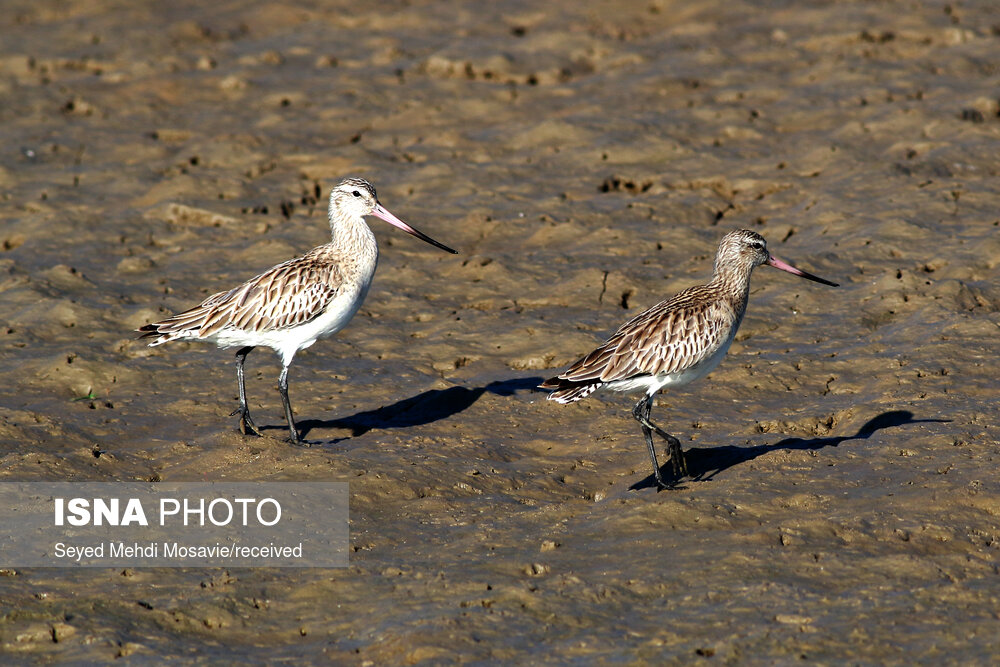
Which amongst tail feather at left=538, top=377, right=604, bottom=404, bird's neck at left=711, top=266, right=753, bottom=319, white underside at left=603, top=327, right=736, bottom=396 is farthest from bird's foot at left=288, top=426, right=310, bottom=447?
bird's neck at left=711, top=266, right=753, bottom=319

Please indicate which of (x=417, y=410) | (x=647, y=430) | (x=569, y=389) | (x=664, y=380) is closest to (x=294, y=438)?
(x=417, y=410)

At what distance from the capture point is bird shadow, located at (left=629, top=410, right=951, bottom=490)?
9.56 metres

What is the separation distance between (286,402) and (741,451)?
11.6ft

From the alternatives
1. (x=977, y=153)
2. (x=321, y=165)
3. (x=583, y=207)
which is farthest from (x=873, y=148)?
(x=321, y=165)

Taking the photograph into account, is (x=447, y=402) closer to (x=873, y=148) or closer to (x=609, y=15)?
(x=873, y=148)

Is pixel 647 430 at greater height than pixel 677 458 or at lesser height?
greater

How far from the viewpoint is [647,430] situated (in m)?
9.44

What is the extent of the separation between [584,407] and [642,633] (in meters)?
4.15

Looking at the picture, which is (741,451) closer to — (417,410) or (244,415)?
(417,410)

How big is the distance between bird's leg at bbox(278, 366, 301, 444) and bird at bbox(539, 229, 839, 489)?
6.87ft

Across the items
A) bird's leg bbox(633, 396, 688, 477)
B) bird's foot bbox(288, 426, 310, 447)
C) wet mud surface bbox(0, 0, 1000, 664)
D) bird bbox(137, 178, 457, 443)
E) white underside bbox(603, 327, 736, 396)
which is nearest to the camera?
wet mud surface bbox(0, 0, 1000, 664)

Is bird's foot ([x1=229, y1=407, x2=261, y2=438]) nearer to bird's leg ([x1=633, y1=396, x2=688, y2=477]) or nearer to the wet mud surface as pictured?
the wet mud surface

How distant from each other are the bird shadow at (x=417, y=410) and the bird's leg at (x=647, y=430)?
190cm

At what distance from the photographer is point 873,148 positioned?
15312 mm
